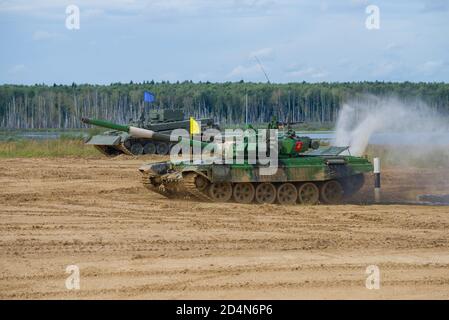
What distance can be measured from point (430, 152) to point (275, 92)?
185ft

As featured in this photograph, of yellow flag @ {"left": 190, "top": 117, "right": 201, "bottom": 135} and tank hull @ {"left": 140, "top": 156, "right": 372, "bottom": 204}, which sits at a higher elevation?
yellow flag @ {"left": 190, "top": 117, "right": 201, "bottom": 135}

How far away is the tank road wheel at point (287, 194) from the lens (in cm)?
1884

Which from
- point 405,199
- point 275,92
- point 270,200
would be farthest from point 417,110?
point 275,92

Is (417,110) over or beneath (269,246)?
over

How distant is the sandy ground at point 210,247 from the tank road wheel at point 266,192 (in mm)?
859

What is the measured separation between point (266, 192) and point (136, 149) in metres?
16.2

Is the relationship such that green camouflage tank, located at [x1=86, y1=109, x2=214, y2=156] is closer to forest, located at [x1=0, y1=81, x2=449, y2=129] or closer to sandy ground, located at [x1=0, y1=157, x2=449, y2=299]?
sandy ground, located at [x1=0, y1=157, x2=449, y2=299]

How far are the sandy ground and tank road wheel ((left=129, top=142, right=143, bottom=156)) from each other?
13187 millimetres

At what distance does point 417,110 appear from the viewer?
26547 mm

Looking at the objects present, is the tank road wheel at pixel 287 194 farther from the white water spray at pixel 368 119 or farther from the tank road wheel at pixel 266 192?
the white water spray at pixel 368 119

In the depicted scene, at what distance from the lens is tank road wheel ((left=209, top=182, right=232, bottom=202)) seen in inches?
736

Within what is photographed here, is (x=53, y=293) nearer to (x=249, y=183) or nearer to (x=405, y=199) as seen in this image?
(x=249, y=183)

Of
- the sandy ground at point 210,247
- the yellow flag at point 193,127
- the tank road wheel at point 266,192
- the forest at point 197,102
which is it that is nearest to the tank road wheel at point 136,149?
the sandy ground at point 210,247

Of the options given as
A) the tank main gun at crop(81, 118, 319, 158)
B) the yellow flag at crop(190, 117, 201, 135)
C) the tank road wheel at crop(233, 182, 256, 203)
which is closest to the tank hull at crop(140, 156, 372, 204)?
the tank road wheel at crop(233, 182, 256, 203)
